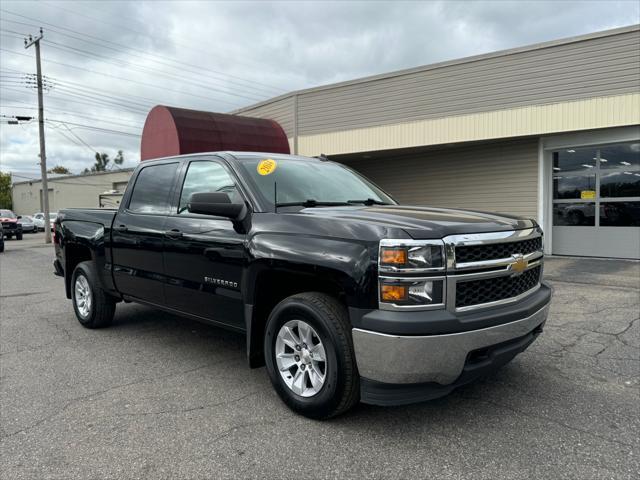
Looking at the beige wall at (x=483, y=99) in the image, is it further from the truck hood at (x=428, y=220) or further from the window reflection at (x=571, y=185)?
the truck hood at (x=428, y=220)

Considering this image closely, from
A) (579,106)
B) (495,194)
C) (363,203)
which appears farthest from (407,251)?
(495,194)

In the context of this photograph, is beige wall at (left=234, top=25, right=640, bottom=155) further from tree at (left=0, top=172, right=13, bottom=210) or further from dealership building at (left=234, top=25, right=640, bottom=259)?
tree at (left=0, top=172, right=13, bottom=210)

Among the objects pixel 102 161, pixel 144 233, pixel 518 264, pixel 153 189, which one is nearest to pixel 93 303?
pixel 144 233

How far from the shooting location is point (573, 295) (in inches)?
309

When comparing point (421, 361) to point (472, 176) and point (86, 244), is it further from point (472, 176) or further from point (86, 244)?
point (472, 176)

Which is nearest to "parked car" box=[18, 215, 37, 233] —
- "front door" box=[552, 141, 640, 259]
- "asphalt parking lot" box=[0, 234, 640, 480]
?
"asphalt parking lot" box=[0, 234, 640, 480]

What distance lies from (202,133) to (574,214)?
11.1 m

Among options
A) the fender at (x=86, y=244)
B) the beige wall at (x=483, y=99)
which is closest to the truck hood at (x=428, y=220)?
the fender at (x=86, y=244)

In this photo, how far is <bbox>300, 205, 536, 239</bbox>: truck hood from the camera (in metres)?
2.95

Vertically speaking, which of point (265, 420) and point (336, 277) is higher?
point (336, 277)

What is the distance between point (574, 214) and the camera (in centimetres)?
1287

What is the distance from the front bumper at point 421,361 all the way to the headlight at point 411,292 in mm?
92

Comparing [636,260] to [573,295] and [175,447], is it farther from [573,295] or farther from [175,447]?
[175,447]

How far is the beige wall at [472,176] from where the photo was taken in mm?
13422
